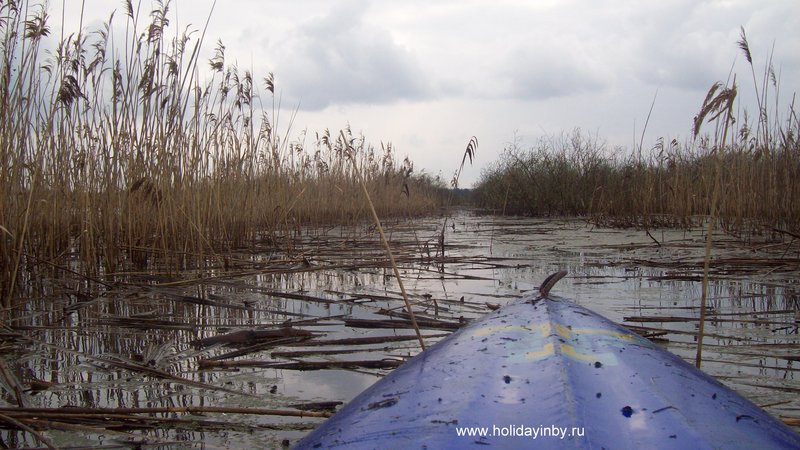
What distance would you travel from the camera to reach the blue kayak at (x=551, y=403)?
2.52ft

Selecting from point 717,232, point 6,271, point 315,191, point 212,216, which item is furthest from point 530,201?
point 6,271

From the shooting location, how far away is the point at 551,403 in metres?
0.83

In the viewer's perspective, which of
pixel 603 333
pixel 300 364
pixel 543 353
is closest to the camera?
pixel 543 353

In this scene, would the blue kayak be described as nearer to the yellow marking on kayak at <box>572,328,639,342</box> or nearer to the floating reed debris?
the yellow marking on kayak at <box>572,328,639,342</box>

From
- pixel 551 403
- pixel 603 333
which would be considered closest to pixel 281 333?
pixel 603 333

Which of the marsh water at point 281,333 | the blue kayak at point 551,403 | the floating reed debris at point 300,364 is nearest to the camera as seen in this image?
the blue kayak at point 551,403

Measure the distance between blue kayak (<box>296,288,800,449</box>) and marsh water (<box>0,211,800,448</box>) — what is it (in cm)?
46

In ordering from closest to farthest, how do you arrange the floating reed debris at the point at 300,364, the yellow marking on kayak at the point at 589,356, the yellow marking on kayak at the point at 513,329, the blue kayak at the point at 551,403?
the blue kayak at the point at 551,403 < the yellow marking on kayak at the point at 589,356 < the yellow marking on kayak at the point at 513,329 < the floating reed debris at the point at 300,364

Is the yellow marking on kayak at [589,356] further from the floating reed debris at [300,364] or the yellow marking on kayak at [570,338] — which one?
the floating reed debris at [300,364]

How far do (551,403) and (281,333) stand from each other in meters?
1.56

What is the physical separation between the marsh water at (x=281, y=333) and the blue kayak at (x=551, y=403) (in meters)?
0.46

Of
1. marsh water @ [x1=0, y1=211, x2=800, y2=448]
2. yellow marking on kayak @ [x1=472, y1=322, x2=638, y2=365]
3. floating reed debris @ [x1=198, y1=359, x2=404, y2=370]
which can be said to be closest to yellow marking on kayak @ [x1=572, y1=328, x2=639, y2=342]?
yellow marking on kayak @ [x1=472, y1=322, x2=638, y2=365]

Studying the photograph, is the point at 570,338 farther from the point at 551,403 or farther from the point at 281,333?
the point at 281,333

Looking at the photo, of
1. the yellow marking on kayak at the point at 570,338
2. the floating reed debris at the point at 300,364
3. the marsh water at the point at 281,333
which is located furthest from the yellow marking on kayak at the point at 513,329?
the floating reed debris at the point at 300,364
